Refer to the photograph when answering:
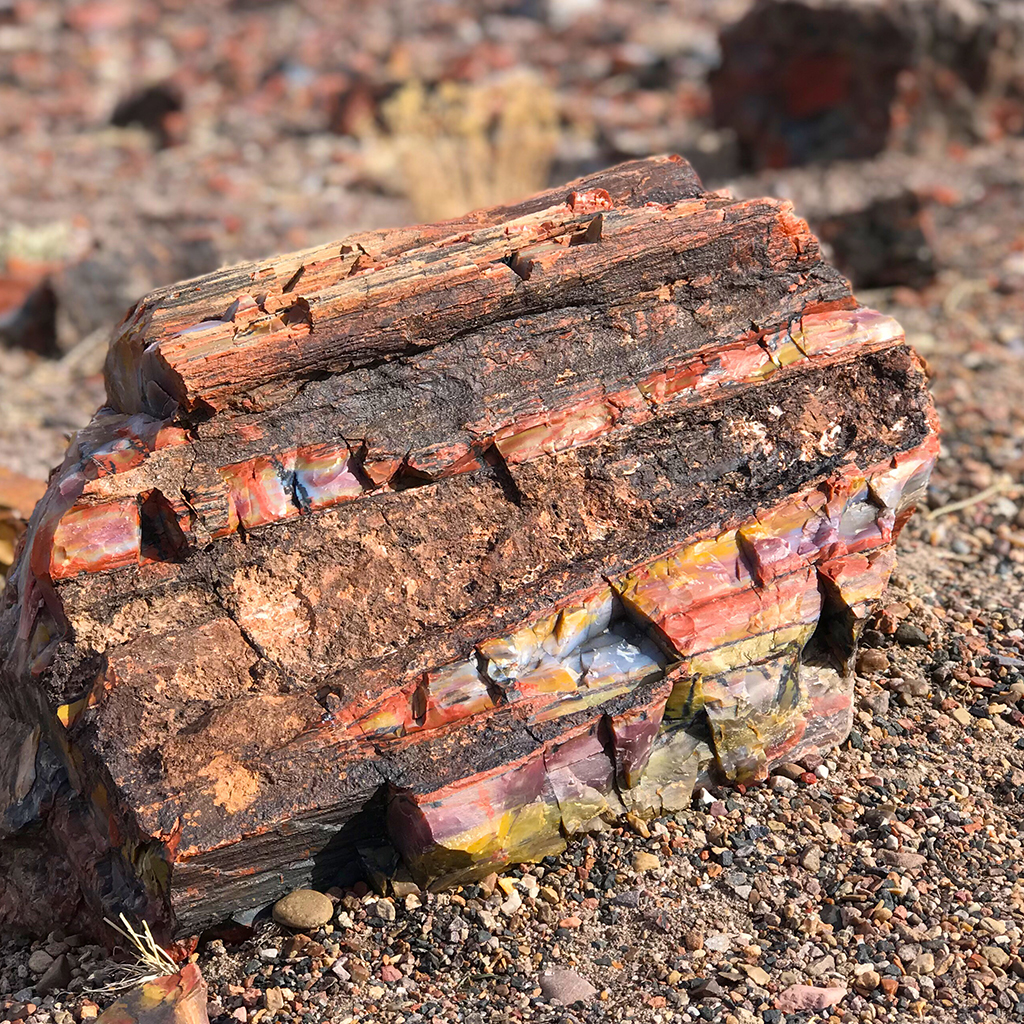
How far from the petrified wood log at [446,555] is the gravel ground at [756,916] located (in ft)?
0.35

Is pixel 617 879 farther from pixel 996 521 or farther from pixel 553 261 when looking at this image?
pixel 996 521

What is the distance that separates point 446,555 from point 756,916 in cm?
109

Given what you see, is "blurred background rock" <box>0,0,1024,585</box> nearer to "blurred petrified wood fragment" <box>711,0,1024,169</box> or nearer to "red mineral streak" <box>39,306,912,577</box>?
"blurred petrified wood fragment" <box>711,0,1024,169</box>

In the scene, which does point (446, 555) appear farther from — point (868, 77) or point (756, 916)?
point (868, 77)

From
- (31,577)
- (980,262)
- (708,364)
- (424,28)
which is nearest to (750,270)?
(708,364)

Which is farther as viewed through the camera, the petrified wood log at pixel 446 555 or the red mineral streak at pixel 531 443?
the red mineral streak at pixel 531 443

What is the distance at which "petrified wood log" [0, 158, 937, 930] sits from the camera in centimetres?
277

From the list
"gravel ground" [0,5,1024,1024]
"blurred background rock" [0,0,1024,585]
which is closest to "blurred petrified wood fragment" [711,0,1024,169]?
"blurred background rock" [0,0,1024,585]

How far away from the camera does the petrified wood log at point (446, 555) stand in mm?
2770

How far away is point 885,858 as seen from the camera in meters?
2.94

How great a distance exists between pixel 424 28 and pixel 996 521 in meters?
9.93

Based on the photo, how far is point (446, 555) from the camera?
3.02 metres

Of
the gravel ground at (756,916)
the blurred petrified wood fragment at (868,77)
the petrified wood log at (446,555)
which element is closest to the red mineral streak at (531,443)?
the petrified wood log at (446,555)

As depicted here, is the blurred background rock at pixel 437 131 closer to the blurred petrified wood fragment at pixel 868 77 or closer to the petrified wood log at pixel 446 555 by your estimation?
the blurred petrified wood fragment at pixel 868 77
